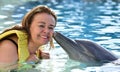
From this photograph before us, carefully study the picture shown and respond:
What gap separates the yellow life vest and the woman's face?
144mm

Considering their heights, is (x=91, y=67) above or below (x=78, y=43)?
below

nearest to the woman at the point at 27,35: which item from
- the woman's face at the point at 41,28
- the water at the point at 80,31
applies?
the woman's face at the point at 41,28

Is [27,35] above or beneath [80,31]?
above

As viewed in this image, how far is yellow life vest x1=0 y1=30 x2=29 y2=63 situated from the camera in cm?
473

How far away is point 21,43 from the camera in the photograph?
477 centimetres

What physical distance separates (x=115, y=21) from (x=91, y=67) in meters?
5.53

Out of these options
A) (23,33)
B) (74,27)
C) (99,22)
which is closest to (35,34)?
(23,33)

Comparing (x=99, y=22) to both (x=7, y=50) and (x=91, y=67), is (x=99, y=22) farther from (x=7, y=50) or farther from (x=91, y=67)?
(x=7, y=50)

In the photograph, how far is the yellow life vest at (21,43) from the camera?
4730 millimetres

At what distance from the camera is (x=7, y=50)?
4.62m

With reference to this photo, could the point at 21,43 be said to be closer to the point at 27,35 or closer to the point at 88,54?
the point at 27,35

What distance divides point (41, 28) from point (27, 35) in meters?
0.30

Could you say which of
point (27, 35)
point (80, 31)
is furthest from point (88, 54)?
point (80, 31)

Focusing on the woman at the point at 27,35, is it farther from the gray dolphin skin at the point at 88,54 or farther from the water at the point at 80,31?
the gray dolphin skin at the point at 88,54
